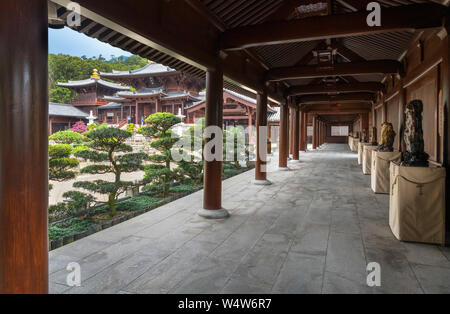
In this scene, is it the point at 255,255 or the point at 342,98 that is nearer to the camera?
the point at 255,255

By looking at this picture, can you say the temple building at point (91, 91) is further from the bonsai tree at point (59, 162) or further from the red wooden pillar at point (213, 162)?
the red wooden pillar at point (213, 162)

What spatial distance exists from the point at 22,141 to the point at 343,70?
25.7ft

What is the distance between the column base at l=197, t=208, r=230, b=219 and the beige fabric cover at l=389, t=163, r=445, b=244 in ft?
8.49

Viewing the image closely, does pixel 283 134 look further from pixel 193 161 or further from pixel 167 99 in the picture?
pixel 167 99

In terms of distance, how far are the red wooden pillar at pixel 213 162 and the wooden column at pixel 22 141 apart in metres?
3.23

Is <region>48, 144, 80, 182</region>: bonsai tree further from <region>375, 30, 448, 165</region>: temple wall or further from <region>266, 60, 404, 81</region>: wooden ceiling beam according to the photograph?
<region>375, 30, 448, 165</region>: temple wall

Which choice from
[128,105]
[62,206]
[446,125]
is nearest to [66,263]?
[62,206]

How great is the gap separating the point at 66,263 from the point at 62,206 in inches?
112

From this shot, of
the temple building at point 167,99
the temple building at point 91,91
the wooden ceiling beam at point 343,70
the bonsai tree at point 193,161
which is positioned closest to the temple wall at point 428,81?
the wooden ceiling beam at point 343,70

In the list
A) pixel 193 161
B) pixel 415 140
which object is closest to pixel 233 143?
pixel 193 161

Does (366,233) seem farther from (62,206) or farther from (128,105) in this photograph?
(128,105)

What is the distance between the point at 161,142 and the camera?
26.1 feet
